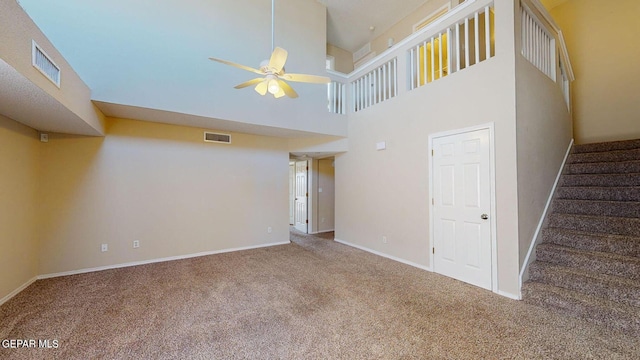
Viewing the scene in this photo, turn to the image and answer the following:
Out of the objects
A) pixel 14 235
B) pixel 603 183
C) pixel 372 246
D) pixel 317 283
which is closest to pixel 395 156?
pixel 372 246

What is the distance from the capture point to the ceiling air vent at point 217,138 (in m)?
4.76

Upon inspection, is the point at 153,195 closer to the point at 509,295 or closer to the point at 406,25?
the point at 509,295

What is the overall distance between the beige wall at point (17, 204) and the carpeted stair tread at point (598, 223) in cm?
687

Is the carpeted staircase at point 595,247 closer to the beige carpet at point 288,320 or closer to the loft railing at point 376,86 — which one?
the beige carpet at point 288,320

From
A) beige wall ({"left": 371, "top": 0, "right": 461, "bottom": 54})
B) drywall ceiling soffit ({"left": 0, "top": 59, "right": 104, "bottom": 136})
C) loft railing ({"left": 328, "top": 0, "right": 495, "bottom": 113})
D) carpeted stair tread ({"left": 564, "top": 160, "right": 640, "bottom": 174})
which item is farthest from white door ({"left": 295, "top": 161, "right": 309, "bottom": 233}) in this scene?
carpeted stair tread ({"left": 564, "top": 160, "right": 640, "bottom": 174})

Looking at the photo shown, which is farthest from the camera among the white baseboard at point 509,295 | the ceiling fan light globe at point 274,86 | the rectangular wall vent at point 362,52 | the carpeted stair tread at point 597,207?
the rectangular wall vent at point 362,52

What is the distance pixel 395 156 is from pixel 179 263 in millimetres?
4195

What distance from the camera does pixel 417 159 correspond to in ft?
13.1

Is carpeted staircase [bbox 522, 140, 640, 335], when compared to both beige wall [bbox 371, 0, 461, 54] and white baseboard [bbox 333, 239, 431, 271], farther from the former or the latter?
beige wall [bbox 371, 0, 461, 54]

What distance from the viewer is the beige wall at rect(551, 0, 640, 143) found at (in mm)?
4608

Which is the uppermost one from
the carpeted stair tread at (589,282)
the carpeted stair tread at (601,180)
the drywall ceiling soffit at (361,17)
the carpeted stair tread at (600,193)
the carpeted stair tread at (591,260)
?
Answer: the drywall ceiling soffit at (361,17)

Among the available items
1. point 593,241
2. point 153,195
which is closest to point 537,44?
point 593,241

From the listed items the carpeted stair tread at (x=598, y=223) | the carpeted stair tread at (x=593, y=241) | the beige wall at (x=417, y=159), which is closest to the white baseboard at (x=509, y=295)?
the beige wall at (x=417, y=159)

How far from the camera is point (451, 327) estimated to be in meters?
2.29
